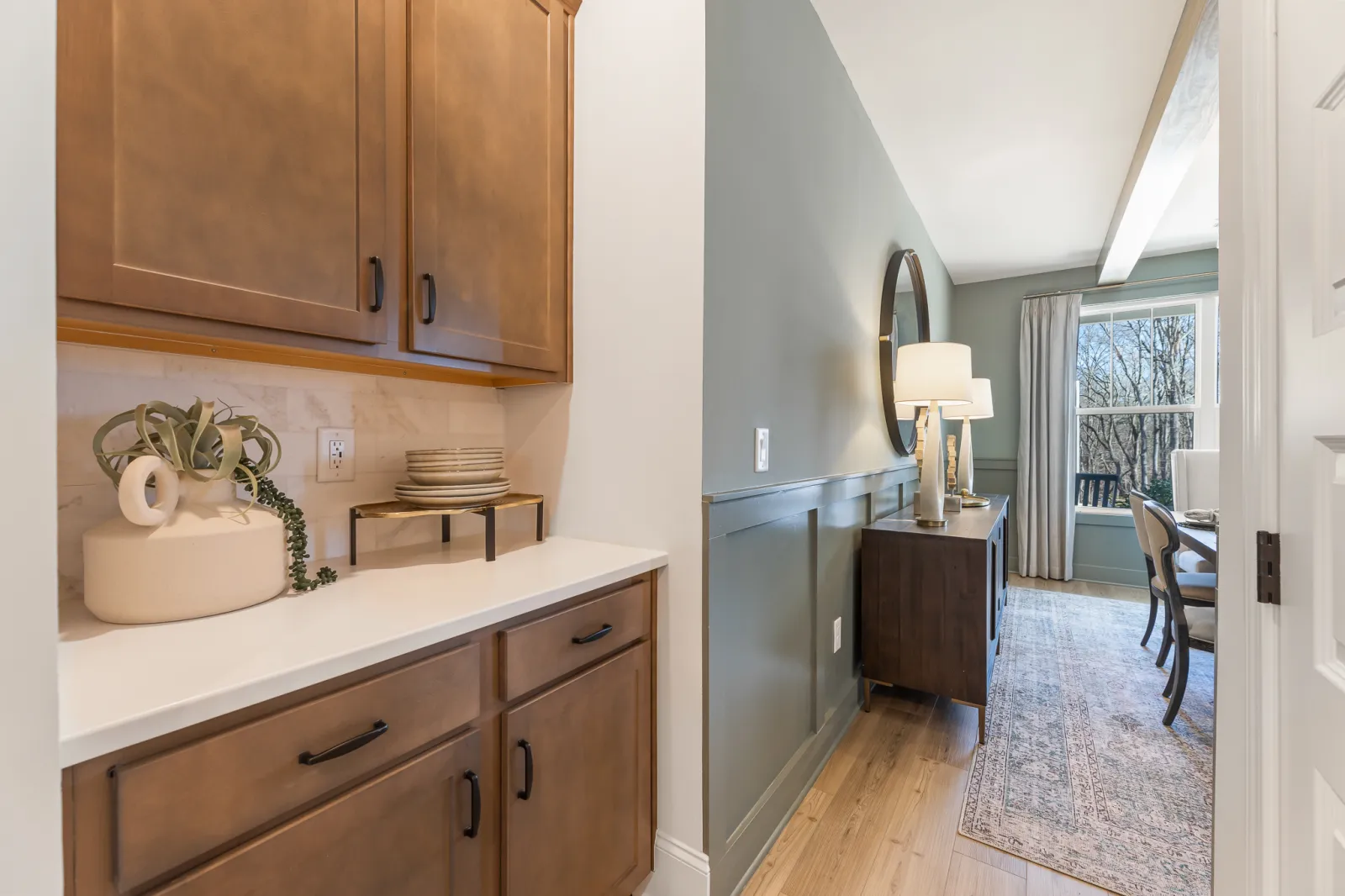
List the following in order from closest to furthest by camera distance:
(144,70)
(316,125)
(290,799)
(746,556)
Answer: (290,799) < (144,70) < (316,125) < (746,556)

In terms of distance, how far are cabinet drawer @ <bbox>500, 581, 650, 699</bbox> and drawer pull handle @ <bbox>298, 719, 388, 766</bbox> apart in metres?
0.23

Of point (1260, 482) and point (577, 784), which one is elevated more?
point (1260, 482)

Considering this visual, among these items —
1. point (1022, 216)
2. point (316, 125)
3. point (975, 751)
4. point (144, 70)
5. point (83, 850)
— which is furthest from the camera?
point (1022, 216)

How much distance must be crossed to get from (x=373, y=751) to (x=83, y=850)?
1.00ft

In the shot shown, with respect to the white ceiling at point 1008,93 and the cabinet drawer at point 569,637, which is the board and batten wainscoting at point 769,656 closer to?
the cabinet drawer at point 569,637

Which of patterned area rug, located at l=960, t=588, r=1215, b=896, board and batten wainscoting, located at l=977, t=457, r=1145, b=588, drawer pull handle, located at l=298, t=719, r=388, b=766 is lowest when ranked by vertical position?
patterned area rug, located at l=960, t=588, r=1215, b=896

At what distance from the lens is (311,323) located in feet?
3.40

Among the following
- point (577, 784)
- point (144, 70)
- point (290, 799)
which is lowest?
point (577, 784)

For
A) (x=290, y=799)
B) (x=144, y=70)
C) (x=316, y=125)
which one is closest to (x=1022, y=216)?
(x=316, y=125)

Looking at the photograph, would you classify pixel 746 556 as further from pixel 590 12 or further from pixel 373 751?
pixel 590 12

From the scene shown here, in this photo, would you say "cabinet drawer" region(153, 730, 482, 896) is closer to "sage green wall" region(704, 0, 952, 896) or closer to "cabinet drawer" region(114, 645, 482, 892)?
"cabinet drawer" region(114, 645, 482, 892)

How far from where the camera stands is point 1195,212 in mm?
3480

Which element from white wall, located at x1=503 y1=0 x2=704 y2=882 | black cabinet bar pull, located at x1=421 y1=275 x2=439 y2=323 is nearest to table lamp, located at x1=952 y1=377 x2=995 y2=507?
white wall, located at x1=503 y1=0 x2=704 y2=882

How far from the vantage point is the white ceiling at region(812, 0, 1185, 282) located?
1.94m
